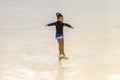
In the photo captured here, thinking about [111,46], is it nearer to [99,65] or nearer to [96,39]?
[96,39]

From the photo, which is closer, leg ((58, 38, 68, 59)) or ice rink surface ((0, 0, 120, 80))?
ice rink surface ((0, 0, 120, 80))

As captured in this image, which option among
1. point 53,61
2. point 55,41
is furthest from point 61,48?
point 55,41

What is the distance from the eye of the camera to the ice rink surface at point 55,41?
268cm

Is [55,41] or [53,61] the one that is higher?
[55,41]

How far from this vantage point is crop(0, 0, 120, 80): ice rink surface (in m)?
2.68

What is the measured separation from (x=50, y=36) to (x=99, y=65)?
0.83 m

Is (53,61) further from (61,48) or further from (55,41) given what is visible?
(55,41)

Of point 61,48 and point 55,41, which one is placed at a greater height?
point 55,41

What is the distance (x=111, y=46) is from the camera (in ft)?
10.5

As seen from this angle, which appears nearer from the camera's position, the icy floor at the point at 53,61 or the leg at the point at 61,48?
the icy floor at the point at 53,61

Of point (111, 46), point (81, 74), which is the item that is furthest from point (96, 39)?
point (81, 74)

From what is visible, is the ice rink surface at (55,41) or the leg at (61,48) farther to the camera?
the leg at (61,48)

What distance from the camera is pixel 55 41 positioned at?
3346 mm

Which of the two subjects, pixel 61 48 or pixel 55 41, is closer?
pixel 61 48
